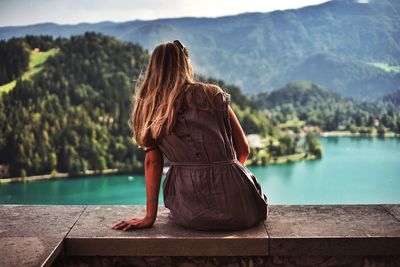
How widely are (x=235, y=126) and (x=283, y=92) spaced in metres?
31.1

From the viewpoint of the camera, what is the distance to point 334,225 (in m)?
2.37

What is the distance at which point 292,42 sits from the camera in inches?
1380

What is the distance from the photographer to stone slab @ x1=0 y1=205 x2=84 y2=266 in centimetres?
206

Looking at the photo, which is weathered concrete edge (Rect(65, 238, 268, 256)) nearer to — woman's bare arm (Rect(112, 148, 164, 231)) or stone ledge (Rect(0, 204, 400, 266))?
stone ledge (Rect(0, 204, 400, 266))

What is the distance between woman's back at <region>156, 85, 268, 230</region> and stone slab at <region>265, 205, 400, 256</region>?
0.15 metres

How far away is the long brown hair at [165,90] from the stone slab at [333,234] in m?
0.55

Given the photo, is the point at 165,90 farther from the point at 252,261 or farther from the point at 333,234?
the point at 333,234

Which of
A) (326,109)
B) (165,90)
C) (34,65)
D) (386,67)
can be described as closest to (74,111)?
(34,65)

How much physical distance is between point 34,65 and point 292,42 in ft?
46.2

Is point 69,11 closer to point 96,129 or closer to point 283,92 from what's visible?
point 96,129

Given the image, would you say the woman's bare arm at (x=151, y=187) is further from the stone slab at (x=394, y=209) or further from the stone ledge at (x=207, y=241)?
the stone slab at (x=394, y=209)

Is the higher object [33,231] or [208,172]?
[208,172]

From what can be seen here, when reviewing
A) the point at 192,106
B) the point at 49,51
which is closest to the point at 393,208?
the point at 192,106

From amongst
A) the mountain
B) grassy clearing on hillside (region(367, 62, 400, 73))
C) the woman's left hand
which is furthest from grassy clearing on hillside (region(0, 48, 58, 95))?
the woman's left hand
